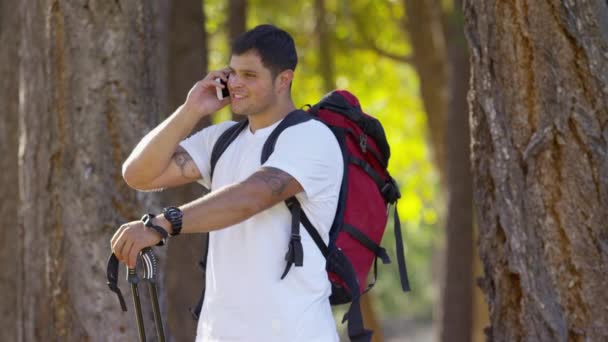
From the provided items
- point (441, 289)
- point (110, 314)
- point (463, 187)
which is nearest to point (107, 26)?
point (110, 314)

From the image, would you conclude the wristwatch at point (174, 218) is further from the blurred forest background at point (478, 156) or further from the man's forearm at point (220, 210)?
the blurred forest background at point (478, 156)

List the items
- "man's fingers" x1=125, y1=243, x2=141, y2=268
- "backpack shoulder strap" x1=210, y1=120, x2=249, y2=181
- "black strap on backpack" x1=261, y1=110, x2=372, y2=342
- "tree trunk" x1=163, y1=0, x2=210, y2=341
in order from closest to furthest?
"man's fingers" x1=125, y1=243, x2=141, y2=268, "black strap on backpack" x1=261, y1=110, x2=372, y2=342, "backpack shoulder strap" x1=210, y1=120, x2=249, y2=181, "tree trunk" x1=163, y1=0, x2=210, y2=341

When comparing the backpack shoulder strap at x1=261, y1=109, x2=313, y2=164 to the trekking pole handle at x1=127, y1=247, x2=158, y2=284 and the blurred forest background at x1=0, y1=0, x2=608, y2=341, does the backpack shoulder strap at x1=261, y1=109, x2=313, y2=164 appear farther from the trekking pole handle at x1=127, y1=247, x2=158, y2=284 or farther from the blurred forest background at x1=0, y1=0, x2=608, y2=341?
the blurred forest background at x1=0, y1=0, x2=608, y2=341

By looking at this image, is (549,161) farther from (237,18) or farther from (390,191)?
(237,18)

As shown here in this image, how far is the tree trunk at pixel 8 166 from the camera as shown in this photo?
9281 millimetres

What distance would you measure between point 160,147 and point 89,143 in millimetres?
1436

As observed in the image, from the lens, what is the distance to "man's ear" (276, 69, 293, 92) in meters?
4.88

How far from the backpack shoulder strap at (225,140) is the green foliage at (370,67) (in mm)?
8891

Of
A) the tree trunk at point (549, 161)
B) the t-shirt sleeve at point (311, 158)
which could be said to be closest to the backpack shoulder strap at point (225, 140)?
the t-shirt sleeve at point (311, 158)

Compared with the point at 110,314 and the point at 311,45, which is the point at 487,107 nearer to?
the point at 110,314

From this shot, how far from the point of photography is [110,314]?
6.27 meters

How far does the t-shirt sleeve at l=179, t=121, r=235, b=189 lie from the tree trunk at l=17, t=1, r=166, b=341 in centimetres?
130

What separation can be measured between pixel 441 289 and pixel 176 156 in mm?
7971

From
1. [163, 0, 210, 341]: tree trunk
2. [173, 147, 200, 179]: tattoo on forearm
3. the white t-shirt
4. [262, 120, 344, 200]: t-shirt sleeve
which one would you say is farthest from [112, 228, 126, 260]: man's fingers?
[163, 0, 210, 341]: tree trunk
